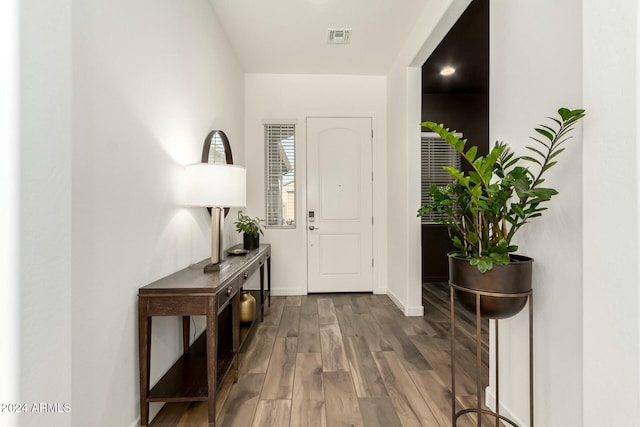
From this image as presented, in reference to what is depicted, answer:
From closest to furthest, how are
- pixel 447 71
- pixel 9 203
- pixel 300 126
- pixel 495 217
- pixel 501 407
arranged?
pixel 9 203, pixel 495 217, pixel 501 407, pixel 447 71, pixel 300 126

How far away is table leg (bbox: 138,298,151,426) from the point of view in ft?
4.88

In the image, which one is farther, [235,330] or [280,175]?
[280,175]

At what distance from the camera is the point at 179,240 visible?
203 centimetres

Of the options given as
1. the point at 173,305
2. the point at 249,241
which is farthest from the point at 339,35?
the point at 173,305

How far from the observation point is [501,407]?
164 centimetres

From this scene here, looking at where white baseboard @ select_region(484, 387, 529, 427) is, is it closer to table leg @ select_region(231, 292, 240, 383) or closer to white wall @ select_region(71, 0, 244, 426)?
table leg @ select_region(231, 292, 240, 383)

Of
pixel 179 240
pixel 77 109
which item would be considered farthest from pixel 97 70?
pixel 179 240

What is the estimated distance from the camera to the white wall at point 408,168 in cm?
305

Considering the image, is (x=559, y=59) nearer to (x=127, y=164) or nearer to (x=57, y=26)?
(x=57, y=26)

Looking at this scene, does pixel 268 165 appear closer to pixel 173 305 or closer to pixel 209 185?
pixel 209 185

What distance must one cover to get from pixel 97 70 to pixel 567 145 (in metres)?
1.92

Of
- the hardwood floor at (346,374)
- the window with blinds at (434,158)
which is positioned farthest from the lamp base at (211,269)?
the window with blinds at (434,158)

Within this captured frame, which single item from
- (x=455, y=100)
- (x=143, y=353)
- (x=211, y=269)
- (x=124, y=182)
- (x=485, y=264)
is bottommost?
(x=143, y=353)

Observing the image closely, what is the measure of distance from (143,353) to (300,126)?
3.10 meters
